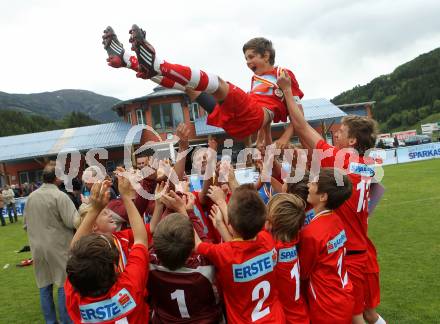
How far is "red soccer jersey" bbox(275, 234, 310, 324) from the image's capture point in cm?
277

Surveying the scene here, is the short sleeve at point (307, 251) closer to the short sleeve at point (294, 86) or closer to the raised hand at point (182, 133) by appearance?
the raised hand at point (182, 133)

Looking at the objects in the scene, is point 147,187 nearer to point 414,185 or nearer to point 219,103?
point 219,103

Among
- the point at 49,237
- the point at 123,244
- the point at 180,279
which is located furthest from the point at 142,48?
the point at 49,237

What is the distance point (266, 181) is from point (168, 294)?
1.86 meters

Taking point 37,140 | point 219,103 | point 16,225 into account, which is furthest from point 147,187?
point 37,140

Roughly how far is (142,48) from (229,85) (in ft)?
2.73

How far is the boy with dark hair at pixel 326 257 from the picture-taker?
2848 mm

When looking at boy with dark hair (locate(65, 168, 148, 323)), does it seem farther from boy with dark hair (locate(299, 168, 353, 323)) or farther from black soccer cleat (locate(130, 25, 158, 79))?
black soccer cleat (locate(130, 25, 158, 79))

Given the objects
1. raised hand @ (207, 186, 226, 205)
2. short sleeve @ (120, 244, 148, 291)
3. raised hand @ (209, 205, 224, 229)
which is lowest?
short sleeve @ (120, 244, 148, 291)

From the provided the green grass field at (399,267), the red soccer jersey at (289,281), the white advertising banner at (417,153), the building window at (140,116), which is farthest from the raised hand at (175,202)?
the building window at (140,116)

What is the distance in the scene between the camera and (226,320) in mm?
2693

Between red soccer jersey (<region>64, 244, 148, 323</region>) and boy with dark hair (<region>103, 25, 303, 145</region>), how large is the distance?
1.63 meters

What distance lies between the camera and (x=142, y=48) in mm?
3250

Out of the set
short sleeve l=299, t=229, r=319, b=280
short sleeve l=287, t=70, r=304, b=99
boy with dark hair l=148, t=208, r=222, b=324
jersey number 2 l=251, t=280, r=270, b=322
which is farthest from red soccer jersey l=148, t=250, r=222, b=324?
short sleeve l=287, t=70, r=304, b=99
